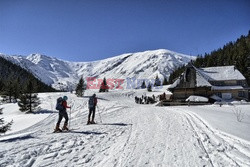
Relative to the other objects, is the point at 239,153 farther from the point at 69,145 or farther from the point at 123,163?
the point at 69,145

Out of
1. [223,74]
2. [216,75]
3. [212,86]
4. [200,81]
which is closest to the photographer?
[200,81]

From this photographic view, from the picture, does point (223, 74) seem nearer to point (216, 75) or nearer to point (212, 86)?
point (216, 75)

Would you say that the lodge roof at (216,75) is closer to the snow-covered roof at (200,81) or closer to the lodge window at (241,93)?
the snow-covered roof at (200,81)

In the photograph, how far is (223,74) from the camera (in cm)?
3512

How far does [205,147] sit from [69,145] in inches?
192

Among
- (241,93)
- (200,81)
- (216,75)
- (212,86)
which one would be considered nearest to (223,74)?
(216,75)

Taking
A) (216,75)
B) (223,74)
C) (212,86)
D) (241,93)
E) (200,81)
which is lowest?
A: (241,93)

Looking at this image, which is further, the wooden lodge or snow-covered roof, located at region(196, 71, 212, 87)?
the wooden lodge

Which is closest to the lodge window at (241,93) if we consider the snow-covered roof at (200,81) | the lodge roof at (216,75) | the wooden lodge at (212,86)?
the wooden lodge at (212,86)

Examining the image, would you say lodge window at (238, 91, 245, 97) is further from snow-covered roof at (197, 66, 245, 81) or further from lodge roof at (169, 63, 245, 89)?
snow-covered roof at (197, 66, 245, 81)

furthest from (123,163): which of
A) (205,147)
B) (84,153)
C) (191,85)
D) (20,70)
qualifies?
(20,70)

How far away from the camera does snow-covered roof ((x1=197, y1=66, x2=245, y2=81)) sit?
110ft

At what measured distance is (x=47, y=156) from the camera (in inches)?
160

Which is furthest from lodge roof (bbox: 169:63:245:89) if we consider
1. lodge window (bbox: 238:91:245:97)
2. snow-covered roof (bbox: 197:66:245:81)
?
lodge window (bbox: 238:91:245:97)
